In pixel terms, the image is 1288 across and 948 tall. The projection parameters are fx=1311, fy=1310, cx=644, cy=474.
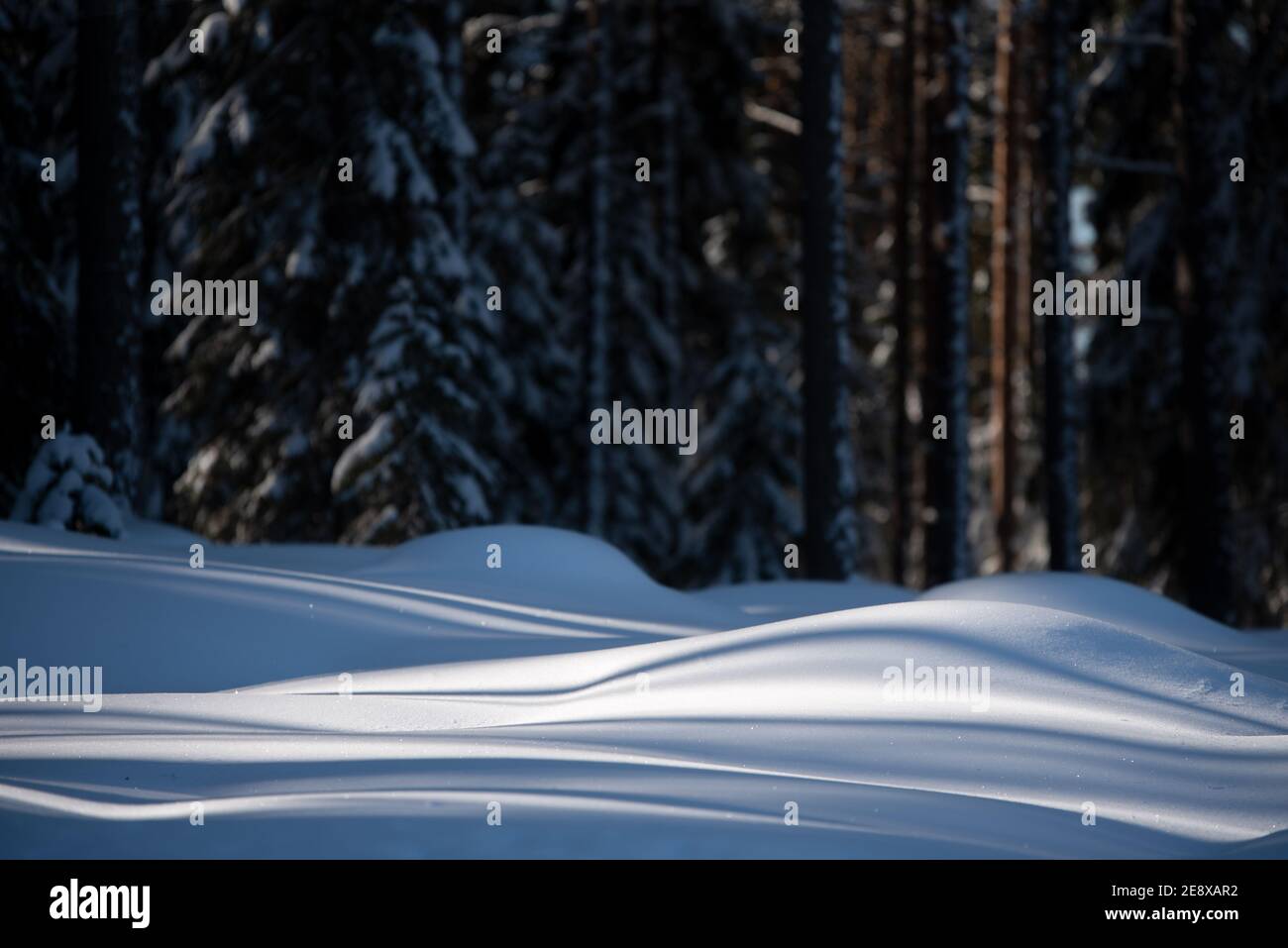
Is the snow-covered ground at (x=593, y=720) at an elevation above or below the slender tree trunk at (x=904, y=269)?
below

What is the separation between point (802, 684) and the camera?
6086mm

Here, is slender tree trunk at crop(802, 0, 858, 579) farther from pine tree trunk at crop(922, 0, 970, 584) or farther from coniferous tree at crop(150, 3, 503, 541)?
coniferous tree at crop(150, 3, 503, 541)

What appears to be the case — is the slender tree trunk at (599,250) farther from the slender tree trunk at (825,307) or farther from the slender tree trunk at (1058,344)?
the slender tree trunk at (1058,344)

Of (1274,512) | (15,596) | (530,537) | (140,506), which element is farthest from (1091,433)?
(15,596)

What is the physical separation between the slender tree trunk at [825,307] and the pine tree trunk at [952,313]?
225 centimetres

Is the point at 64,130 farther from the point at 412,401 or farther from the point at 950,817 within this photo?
the point at 950,817

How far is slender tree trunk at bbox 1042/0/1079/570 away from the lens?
14656mm

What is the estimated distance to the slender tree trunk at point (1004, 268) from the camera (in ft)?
72.2

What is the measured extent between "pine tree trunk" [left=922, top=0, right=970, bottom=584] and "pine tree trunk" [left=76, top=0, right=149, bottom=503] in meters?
8.90

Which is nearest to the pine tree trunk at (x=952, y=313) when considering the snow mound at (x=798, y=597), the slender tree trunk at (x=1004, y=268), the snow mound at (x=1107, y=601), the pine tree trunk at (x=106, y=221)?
the snow mound at (x=798, y=597)

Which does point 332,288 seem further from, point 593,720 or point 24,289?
point 593,720

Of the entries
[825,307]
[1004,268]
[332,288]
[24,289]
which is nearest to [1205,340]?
[825,307]

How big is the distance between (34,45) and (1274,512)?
16.4 m
